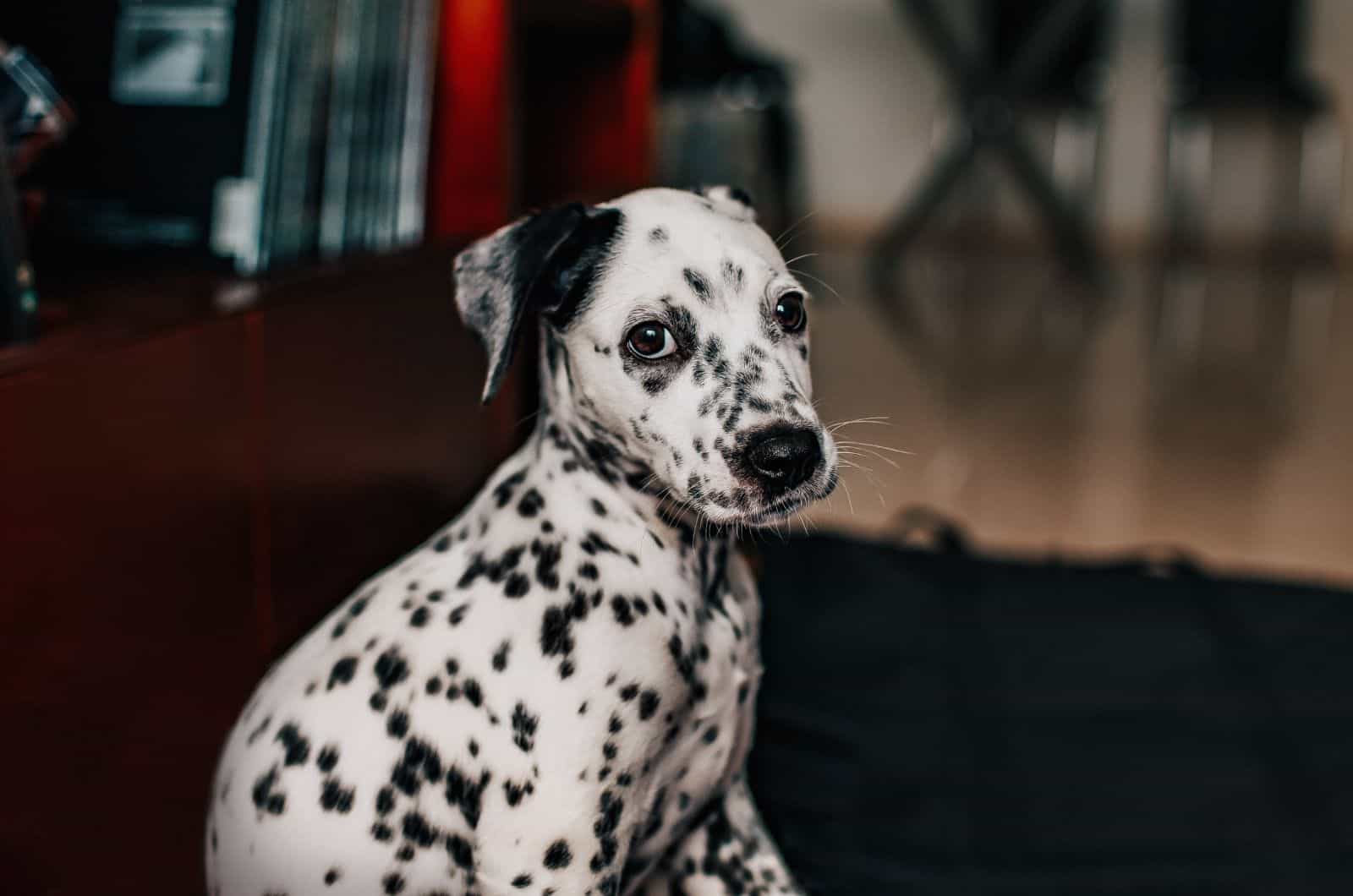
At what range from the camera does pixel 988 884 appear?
4.46 feet

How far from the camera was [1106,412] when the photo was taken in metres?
3.69

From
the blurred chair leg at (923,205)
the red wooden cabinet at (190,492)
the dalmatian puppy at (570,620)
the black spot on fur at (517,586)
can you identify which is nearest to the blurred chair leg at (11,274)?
the red wooden cabinet at (190,492)

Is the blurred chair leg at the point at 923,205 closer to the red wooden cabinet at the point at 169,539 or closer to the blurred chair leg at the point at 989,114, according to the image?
the blurred chair leg at the point at 989,114

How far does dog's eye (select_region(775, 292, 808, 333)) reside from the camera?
3.34ft

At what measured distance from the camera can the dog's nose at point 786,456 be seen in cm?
91

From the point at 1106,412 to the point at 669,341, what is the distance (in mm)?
2988

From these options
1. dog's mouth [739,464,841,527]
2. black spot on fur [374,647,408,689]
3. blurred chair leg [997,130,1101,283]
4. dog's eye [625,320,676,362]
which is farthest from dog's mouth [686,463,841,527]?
blurred chair leg [997,130,1101,283]

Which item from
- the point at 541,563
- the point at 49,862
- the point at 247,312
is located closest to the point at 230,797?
the point at 49,862

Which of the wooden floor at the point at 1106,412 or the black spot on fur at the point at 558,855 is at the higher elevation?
the black spot on fur at the point at 558,855

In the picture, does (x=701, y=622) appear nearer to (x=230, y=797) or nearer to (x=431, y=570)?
(x=431, y=570)

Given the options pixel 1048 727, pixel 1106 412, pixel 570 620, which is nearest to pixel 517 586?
pixel 570 620

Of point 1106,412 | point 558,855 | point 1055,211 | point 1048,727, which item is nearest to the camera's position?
point 558,855

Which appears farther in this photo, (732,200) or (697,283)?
(732,200)

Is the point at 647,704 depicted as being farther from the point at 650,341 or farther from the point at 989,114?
the point at 989,114
